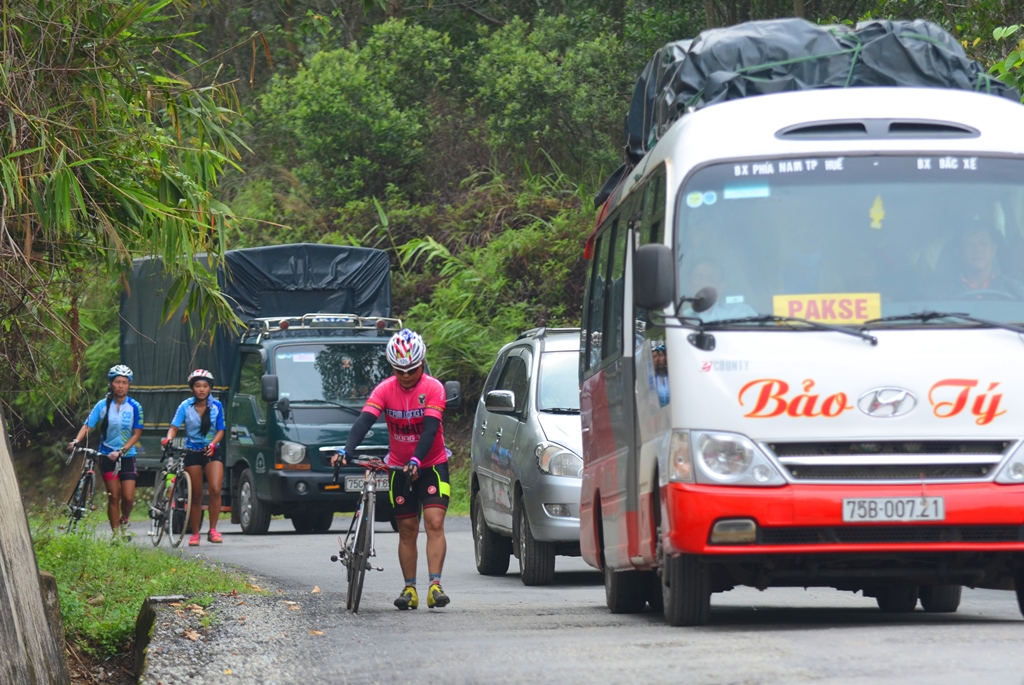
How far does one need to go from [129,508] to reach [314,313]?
451cm

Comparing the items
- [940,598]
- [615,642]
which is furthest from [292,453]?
[615,642]

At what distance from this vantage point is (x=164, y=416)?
78.1 feet

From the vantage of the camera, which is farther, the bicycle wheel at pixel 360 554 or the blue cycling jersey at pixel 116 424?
the blue cycling jersey at pixel 116 424

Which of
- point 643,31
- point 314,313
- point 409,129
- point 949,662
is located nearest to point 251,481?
point 314,313

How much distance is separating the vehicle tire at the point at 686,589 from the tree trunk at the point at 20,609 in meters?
2.99

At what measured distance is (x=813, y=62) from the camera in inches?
360

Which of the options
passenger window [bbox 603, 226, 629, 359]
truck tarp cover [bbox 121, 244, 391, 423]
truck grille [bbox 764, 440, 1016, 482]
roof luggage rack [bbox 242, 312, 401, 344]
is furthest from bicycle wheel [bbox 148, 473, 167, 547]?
truck grille [bbox 764, 440, 1016, 482]

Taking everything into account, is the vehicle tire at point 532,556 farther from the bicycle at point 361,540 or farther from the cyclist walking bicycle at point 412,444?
the bicycle at point 361,540

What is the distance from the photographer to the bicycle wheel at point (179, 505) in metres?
18.2

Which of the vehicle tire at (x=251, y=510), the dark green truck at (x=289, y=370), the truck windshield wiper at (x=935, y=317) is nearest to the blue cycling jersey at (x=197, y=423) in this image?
the dark green truck at (x=289, y=370)

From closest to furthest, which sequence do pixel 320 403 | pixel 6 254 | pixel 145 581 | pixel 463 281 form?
pixel 6 254, pixel 145 581, pixel 320 403, pixel 463 281

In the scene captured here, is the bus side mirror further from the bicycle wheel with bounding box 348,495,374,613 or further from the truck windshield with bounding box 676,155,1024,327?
the bicycle wheel with bounding box 348,495,374,613

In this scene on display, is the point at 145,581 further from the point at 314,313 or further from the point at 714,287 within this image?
the point at 314,313

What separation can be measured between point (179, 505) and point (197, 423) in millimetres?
939
